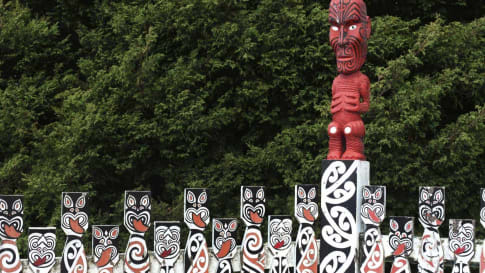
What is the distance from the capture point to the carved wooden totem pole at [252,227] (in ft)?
13.1

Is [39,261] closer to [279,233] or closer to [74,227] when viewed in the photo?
[74,227]

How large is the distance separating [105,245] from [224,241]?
28.8 inches

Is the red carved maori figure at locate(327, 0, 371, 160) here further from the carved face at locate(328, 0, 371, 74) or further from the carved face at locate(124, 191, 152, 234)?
the carved face at locate(124, 191, 152, 234)

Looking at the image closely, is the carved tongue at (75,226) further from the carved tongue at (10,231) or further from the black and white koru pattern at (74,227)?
the carved tongue at (10,231)

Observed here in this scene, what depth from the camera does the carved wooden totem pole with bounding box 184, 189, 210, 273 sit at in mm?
3861

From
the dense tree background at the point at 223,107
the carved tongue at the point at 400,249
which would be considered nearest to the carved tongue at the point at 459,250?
the carved tongue at the point at 400,249

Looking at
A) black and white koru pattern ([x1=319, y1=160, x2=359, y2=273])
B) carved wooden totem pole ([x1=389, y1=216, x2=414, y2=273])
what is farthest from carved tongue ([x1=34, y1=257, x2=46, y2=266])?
carved wooden totem pole ([x1=389, y1=216, x2=414, y2=273])

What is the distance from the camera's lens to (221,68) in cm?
739

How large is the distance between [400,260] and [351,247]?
0.31m

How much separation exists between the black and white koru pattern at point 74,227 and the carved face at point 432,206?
76.8 inches

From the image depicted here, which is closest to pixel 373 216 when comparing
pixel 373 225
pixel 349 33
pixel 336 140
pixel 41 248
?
pixel 373 225

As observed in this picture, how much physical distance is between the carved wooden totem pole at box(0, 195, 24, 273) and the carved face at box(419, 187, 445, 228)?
7.51 ft

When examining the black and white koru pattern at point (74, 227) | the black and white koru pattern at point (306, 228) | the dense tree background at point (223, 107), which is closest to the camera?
the black and white koru pattern at point (74, 227)

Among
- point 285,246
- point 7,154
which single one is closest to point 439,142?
point 285,246
